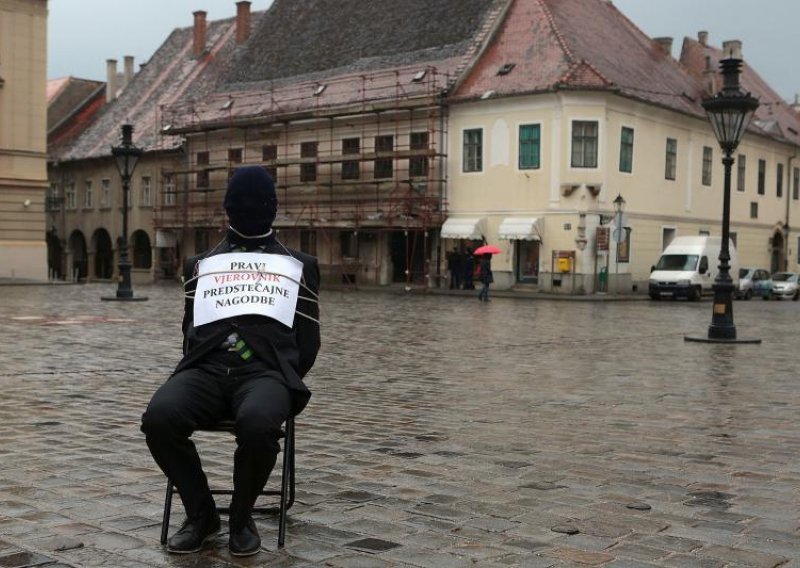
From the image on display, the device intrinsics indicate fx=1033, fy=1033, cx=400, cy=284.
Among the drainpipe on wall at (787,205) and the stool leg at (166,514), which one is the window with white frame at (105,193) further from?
the stool leg at (166,514)

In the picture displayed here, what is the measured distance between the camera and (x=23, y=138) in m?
42.4

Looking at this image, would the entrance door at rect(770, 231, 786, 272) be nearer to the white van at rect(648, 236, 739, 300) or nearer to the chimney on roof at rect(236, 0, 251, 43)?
the white van at rect(648, 236, 739, 300)

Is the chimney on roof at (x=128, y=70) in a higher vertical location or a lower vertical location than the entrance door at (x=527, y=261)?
higher

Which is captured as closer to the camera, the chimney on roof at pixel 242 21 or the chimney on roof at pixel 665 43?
the chimney on roof at pixel 665 43

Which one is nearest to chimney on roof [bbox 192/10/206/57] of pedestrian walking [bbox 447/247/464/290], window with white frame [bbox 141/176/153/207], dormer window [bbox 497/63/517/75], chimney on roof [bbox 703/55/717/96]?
window with white frame [bbox 141/176/153/207]

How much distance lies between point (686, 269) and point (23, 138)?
88.1ft

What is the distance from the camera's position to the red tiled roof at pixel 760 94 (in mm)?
51750

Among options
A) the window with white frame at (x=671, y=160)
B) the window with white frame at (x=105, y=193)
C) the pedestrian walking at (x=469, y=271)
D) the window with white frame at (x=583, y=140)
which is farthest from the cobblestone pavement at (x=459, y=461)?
the window with white frame at (x=105, y=193)

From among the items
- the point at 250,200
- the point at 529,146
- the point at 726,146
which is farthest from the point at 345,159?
the point at 250,200

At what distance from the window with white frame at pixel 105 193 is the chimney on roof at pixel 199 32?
8.88 meters

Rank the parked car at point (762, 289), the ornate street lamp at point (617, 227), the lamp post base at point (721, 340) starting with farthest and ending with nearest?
the parked car at point (762, 289), the ornate street lamp at point (617, 227), the lamp post base at point (721, 340)

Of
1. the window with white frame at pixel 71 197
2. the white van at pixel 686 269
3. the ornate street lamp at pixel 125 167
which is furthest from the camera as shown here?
the window with white frame at pixel 71 197

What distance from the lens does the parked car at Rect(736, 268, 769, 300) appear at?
138 ft

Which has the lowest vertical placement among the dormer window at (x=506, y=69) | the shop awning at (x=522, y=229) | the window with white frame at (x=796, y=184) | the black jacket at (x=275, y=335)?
the black jacket at (x=275, y=335)
